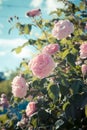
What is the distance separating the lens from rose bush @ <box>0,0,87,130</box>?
8.79 ft

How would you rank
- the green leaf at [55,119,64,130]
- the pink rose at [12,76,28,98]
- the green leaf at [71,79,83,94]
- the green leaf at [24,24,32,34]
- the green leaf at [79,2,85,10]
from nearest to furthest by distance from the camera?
the green leaf at [71,79,83,94]
the green leaf at [55,119,64,130]
the pink rose at [12,76,28,98]
the green leaf at [24,24,32,34]
the green leaf at [79,2,85,10]

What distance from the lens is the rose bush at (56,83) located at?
2.68 metres

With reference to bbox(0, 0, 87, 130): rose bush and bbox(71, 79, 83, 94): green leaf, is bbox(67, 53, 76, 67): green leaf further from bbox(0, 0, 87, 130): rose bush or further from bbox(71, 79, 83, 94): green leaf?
bbox(71, 79, 83, 94): green leaf

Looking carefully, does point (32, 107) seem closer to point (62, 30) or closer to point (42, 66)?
point (42, 66)

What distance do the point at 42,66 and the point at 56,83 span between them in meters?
0.16

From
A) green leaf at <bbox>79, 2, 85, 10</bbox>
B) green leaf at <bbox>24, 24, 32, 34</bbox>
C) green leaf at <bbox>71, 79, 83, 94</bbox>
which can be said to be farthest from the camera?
green leaf at <bbox>79, 2, 85, 10</bbox>

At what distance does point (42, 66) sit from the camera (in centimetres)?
270

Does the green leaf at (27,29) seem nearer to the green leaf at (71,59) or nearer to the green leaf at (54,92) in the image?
the green leaf at (71,59)

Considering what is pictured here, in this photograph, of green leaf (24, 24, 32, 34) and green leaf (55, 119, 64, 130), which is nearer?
green leaf (55, 119, 64, 130)

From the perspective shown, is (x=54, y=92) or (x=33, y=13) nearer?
(x=54, y=92)

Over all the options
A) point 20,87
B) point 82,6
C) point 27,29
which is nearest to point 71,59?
point 20,87

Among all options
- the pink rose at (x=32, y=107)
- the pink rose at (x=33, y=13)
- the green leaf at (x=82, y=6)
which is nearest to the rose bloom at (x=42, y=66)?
the pink rose at (x=32, y=107)

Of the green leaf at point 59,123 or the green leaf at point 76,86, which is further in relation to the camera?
the green leaf at point 59,123

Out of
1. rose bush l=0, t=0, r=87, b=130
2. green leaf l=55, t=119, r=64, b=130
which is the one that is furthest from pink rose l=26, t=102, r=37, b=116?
green leaf l=55, t=119, r=64, b=130
